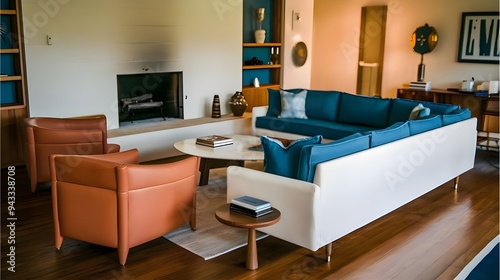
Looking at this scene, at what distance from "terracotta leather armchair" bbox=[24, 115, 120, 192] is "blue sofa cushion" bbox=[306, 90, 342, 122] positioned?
9.64ft

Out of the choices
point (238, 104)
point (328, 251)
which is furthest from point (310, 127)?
point (328, 251)

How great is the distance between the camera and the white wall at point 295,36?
337 inches

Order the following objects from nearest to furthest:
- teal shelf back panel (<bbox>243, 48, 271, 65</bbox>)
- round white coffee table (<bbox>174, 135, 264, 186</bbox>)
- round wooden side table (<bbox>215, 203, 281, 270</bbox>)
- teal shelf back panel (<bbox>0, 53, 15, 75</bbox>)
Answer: round wooden side table (<bbox>215, 203, 281, 270</bbox>) → round white coffee table (<bbox>174, 135, 264, 186</bbox>) → teal shelf back panel (<bbox>0, 53, 15, 75</bbox>) → teal shelf back panel (<bbox>243, 48, 271, 65</bbox>)

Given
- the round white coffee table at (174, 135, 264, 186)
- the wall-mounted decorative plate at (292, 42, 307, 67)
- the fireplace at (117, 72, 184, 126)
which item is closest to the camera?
the round white coffee table at (174, 135, 264, 186)

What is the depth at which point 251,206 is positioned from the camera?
133 inches

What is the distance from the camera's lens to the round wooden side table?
10.7 feet

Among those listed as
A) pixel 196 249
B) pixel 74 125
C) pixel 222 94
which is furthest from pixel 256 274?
pixel 222 94

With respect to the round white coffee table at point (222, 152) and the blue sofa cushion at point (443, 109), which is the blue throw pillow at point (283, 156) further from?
the blue sofa cushion at point (443, 109)

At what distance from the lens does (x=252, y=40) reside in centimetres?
→ 840

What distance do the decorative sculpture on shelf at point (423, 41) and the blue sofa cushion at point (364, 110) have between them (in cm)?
228

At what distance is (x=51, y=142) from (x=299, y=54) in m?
5.10

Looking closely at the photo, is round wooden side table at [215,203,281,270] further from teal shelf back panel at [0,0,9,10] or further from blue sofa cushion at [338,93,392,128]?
teal shelf back panel at [0,0,9,10]

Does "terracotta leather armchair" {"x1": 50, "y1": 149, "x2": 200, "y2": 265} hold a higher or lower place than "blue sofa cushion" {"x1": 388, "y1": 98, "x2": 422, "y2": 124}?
lower

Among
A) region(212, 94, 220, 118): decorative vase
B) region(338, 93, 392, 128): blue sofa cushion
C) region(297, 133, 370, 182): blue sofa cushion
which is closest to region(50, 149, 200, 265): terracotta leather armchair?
region(297, 133, 370, 182): blue sofa cushion
